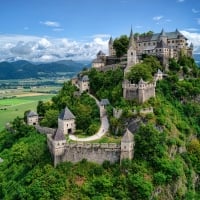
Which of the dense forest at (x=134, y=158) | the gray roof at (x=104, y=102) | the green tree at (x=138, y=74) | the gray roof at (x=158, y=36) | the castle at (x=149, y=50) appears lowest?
the dense forest at (x=134, y=158)

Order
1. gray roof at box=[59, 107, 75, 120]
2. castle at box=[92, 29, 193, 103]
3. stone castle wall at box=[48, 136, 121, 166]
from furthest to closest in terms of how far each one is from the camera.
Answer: castle at box=[92, 29, 193, 103] < gray roof at box=[59, 107, 75, 120] < stone castle wall at box=[48, 136, 121, 166]

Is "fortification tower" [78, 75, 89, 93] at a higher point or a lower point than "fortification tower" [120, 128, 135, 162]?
higher

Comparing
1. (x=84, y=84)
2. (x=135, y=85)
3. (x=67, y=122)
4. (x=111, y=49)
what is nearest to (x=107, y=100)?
(x=135, y=85)

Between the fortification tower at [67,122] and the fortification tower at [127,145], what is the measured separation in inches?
606

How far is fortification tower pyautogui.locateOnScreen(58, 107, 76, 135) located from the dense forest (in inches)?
99.1

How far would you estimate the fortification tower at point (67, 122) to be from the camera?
72.9 m

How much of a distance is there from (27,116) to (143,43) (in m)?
36.3

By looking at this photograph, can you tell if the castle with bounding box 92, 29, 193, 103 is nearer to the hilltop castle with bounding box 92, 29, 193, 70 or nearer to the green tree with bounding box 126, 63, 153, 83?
the hilltop castle with bounding box 92, 29, 193, 70

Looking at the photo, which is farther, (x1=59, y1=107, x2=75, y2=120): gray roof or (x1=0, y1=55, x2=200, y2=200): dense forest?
(x1=59, y1=107, x2=75, y2=120): gray roof

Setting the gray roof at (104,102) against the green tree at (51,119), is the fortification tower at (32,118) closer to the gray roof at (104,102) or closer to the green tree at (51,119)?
the green tree at (51,119)

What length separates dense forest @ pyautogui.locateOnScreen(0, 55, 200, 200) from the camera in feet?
196

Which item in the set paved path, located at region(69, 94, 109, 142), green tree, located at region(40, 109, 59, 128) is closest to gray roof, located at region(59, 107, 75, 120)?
paved path, located at region(69, 94, 109, 142)

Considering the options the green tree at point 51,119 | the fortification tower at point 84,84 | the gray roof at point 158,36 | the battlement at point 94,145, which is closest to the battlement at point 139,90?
the battlement at point 94,145

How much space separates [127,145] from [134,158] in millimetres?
2870
